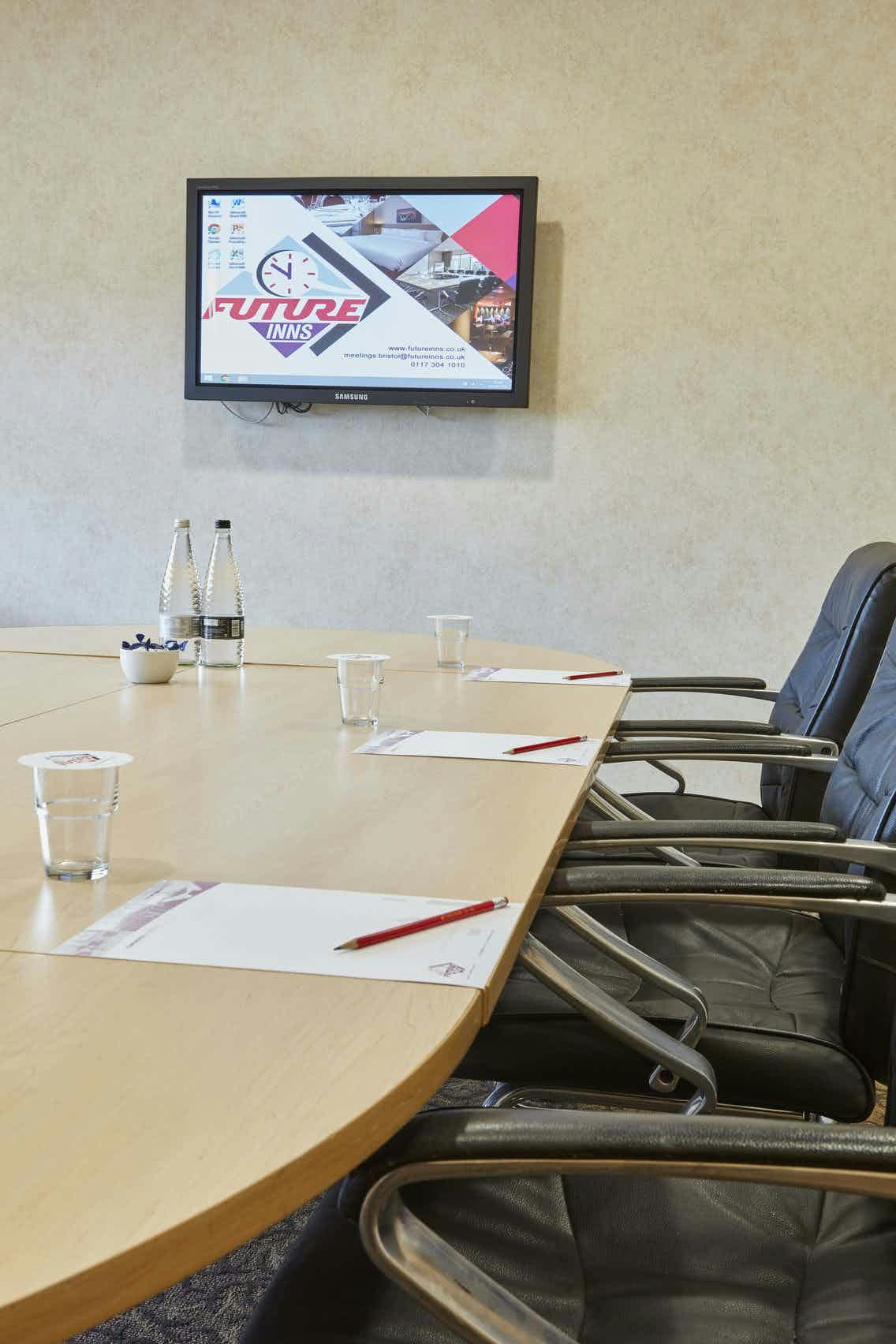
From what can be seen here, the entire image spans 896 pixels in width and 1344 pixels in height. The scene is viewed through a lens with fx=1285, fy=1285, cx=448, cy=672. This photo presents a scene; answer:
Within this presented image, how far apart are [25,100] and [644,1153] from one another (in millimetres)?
4824

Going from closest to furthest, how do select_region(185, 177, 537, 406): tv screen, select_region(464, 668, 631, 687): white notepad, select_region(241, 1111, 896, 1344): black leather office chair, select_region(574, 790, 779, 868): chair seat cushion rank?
select_region(241, 1111, 896, 1344): black leather office chair < select_region(574, 790, 779, 868): chair seat cushion < select_region(464, 668, 631, 687): white notepad < select_region(185, 177, 537, 406): tv screen

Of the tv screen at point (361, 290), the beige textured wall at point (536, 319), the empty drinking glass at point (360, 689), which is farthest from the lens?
the tv screen at point (361, 290)

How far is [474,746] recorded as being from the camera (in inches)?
72.6

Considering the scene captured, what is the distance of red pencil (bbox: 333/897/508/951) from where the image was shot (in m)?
0.95

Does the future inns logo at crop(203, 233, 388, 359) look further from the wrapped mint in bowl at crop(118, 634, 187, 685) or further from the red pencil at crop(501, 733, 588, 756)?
the red pencil at crop(501, 733, 588, 756)

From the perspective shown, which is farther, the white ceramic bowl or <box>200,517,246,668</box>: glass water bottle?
<box>200,517,246,668</box>: glass water bottle

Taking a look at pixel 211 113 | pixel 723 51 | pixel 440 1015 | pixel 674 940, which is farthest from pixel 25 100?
pixel 440 1015

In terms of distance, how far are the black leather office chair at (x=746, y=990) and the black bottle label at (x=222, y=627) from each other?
41.9 inches

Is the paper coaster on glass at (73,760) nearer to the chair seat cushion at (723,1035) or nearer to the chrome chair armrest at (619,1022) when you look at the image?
the chrome chair armrest at (619,1022)

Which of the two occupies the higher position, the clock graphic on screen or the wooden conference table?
the clock graphic on screen

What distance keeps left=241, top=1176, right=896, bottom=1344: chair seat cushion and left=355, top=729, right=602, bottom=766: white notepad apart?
676 mm

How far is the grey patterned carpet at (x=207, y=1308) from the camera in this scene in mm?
1747

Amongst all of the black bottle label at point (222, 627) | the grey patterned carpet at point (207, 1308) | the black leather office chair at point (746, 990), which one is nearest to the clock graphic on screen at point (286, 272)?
the black bottle label at point (222, 627)

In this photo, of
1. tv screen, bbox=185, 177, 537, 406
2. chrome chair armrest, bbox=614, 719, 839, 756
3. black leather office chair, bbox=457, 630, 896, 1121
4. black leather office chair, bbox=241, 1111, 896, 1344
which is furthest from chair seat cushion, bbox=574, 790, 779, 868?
tv screen, bbox=185, 177, 537, 406
